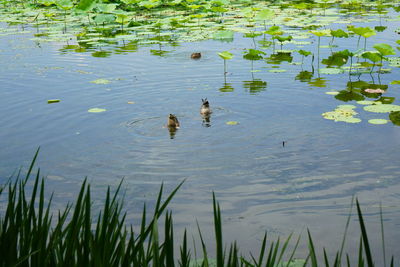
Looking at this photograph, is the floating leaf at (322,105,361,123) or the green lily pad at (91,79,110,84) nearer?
the floating leaf at (322,105,361,123)

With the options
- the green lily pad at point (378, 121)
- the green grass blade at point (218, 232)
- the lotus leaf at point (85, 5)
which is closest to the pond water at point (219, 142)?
the green lily pad at point (378, 121)

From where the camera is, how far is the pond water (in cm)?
377

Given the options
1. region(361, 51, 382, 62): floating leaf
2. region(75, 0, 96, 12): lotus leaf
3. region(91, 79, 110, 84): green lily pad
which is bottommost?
region(91, 79, 110, 84): green lily pad

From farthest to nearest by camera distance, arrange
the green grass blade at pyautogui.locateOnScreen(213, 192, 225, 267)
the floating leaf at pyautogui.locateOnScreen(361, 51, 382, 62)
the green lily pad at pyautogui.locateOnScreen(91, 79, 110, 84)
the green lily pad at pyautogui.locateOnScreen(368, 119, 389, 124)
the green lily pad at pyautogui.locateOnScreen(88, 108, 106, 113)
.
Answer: the green lily pad at pyautogui.locateOnScreen(91, 79, 110, 84) < the floating leaf at pyautogui.locateOnScreen(361, 51, 382, 62) < the green lily pad at pyautogui.locateOnScreen(88, 108, 106, 113) < the green lily pad at pyautogui.locateOnScreen(368, 119, 389, 124) < the green grass blade at pyautogui.locateOnScreen(213, 192, 225, 267)

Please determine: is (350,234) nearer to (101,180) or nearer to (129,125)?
(101,180)

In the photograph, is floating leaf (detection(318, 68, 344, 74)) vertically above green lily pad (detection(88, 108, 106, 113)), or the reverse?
floating leaf (detection(318, 68, 344, 74))

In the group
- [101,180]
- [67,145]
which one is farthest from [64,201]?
[67,145]

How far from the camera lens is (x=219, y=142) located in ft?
16.7

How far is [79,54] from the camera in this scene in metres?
9.70

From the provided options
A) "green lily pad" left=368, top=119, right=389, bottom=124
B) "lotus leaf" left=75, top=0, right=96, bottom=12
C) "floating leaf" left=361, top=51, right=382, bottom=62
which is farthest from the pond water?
"lotus leaf" left=75, top=0, right=96, bottom=12

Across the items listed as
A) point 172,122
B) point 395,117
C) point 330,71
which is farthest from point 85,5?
point 395,117

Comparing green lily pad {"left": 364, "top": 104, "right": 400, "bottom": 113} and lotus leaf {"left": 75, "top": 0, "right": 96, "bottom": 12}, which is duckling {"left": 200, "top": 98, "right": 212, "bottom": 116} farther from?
lotus leaf {"left": 75, "top": 0, "right": 96, "bottom": 12}

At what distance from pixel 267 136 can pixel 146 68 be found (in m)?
3.48

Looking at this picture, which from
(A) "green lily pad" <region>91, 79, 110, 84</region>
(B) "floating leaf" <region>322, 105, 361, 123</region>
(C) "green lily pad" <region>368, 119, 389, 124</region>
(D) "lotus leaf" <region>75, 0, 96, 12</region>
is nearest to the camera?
(C) "green lily pad" <region>368, 119, 389, 124</region>
